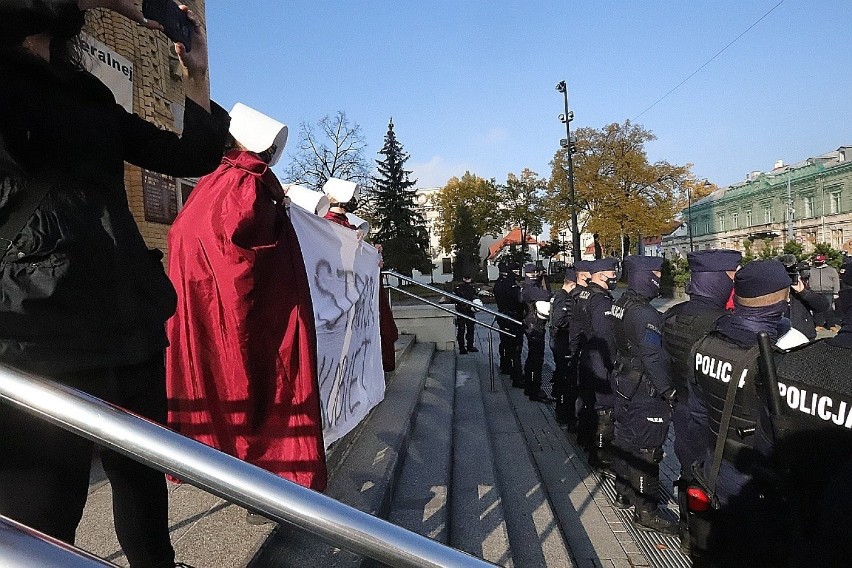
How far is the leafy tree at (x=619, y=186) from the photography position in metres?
41.5

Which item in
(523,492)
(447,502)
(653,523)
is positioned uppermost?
(447,502)

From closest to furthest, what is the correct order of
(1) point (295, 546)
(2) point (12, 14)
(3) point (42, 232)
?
(2) point (12, 14) < (3) point (42, 232) < (1) point (295, 546)

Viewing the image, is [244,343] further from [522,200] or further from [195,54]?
[522,200]

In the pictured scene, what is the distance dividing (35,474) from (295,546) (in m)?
1.58

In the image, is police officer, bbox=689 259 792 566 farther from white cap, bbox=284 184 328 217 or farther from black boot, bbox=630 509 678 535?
white cap, bbox=284 184 328 217

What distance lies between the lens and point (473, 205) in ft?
184

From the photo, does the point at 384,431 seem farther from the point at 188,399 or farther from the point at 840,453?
the point at 840,453

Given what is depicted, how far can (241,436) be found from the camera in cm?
265

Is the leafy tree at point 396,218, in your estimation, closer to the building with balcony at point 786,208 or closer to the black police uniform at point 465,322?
the building with balcony at point 786,208

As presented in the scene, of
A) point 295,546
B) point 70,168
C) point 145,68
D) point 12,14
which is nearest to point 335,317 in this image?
point 295,546

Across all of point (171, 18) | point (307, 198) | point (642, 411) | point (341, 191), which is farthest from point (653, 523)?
point (171, 18)

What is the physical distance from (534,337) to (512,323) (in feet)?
4.48

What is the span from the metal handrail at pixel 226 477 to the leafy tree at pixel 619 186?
42.2m

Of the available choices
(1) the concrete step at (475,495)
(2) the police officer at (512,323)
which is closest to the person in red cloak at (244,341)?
(1) the concrete step at (475,495)
